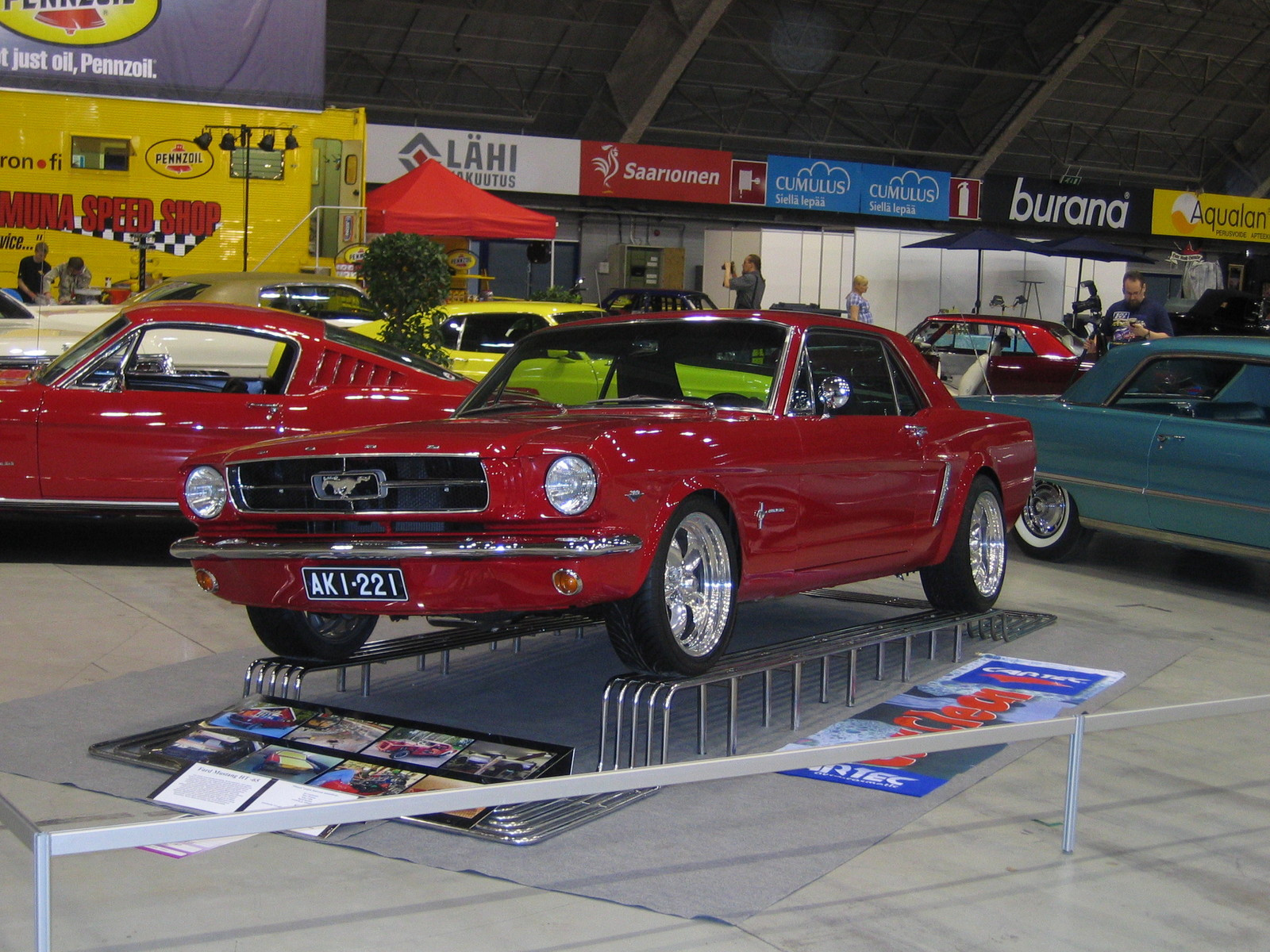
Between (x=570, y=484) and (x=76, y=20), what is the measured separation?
1336 cm

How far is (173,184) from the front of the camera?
13852 mm

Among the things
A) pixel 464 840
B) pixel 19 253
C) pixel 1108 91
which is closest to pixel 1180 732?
pixel 464 840

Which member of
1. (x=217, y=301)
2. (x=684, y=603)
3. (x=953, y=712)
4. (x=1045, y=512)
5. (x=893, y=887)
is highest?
(x=217, y=301)

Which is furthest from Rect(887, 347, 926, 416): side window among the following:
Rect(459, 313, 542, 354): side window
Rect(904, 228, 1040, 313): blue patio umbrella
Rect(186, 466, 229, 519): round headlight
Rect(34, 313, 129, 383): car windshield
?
Rect(904, 228, 1040, 313): blue patio umbrella

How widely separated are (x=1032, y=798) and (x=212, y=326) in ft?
15.7

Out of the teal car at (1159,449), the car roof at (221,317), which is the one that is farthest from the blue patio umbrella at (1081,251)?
the car roof at (221,317)

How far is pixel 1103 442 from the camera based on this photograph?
7.75 m

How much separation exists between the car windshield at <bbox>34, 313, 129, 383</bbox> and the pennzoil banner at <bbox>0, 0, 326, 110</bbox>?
824 centimetres

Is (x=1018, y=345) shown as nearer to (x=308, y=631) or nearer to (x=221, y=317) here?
(x=221, y=317)

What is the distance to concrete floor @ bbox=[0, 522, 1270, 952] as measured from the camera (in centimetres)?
300

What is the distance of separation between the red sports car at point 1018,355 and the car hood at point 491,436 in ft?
37.4

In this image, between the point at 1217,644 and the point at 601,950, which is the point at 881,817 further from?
Result: the point at 1217,644

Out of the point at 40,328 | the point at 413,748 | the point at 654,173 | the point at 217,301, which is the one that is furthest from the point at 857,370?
the point at 654,173

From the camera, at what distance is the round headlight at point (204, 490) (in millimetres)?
4598
